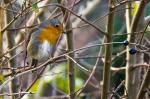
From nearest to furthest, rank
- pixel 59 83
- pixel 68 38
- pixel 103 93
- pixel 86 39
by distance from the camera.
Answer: pixel 103 93 → pixel 68 38 → pixel 59 83 → pixel 86 39

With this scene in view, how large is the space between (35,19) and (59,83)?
1103 millimetres

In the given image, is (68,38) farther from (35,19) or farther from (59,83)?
(59,83)

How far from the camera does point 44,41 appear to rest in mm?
2451

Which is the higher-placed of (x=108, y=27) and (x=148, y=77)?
(x=108, y=27)

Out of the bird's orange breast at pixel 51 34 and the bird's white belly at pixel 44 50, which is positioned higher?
the bird's orange breast at pixel 51 34

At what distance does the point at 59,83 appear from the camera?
3891 mm

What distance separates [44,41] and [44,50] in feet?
0.20

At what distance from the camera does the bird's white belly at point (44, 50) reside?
2.38 m

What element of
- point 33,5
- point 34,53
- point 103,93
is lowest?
point 103,93

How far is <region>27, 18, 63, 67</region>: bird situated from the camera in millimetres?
2393

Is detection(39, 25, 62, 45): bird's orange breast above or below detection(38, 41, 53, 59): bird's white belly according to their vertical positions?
above

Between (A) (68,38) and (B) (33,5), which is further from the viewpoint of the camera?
(A) (68,38)

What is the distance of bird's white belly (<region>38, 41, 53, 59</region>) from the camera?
93.7 inches

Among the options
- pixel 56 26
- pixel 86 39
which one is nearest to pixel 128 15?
pixel 56 26
